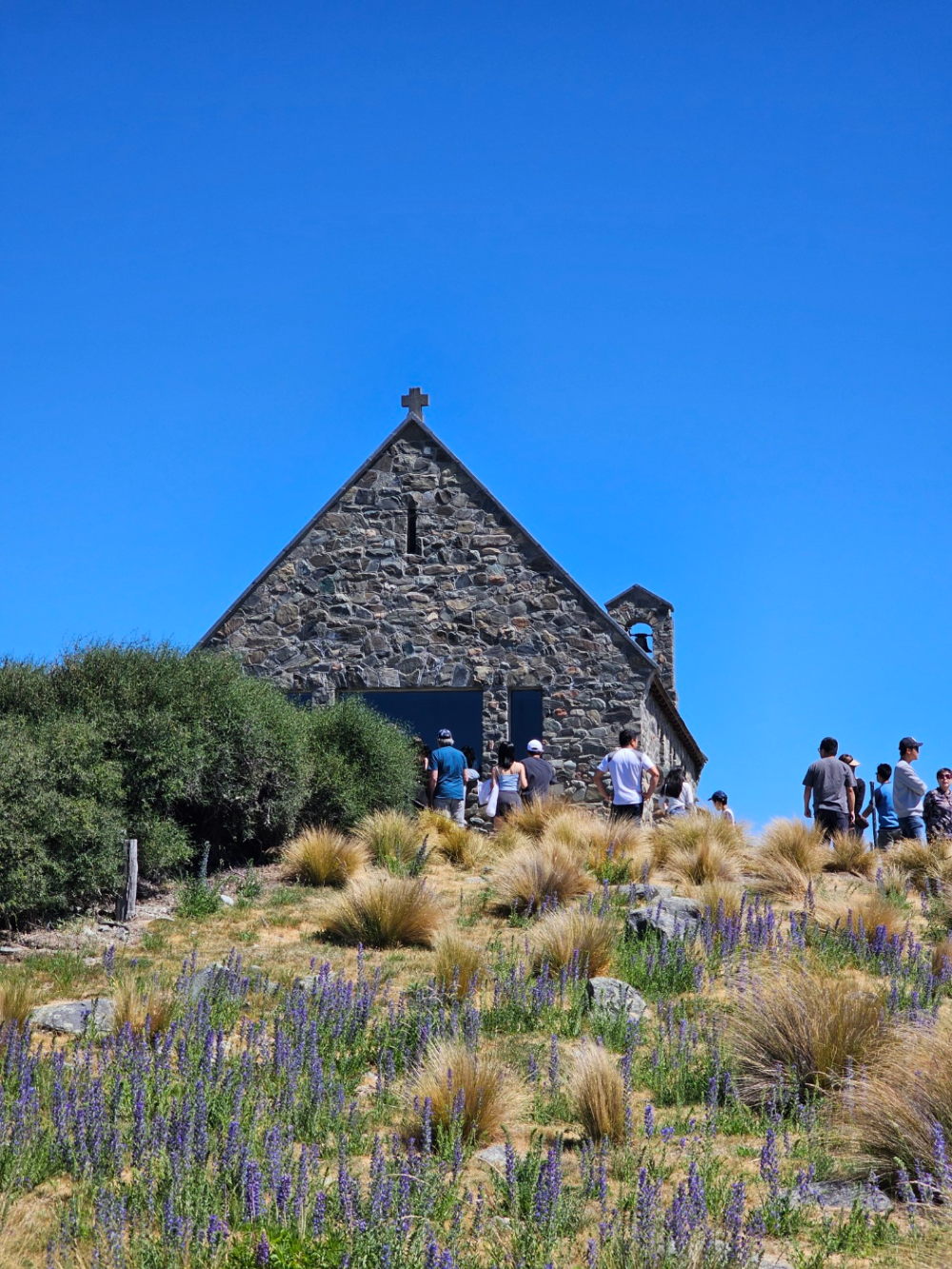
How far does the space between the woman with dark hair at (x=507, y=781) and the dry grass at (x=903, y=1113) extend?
32.3ft

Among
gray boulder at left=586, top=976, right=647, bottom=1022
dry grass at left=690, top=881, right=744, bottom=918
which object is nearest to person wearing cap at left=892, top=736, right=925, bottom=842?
dry grass at left=690, top=881, right=744, bottom=918

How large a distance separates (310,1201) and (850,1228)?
2136 mm

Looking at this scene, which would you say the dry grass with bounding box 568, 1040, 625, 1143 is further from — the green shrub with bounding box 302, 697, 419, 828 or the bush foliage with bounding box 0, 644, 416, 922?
the green shrub with bounding box 302, 697, 419, 828

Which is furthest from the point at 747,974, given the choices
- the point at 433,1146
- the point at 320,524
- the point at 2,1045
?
the point at 320,524

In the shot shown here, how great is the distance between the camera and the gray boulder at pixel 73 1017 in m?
7.02

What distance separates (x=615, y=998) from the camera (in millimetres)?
7426

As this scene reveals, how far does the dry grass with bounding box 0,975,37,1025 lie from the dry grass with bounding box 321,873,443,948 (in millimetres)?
2750

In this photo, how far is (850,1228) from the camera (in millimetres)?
4621

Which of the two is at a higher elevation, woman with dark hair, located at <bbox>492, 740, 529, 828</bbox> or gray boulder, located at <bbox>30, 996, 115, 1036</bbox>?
woman with dark hair, located at <bbox>492, 740, 529, 828</bbox>

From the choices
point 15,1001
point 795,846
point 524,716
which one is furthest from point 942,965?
point 524,716

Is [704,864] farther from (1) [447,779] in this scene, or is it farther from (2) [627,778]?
Result: (1) [447,779]

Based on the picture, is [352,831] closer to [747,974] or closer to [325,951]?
[325,951]

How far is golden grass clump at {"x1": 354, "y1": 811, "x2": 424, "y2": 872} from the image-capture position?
12660mm

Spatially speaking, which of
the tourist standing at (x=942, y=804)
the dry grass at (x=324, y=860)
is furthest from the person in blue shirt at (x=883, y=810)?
the dry grass at (x=324, y=860)
